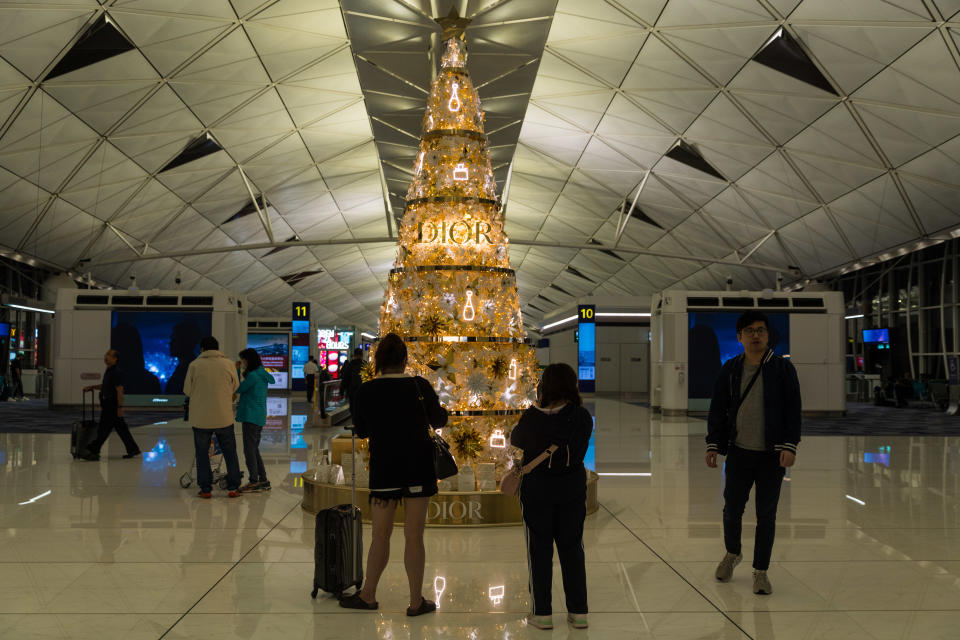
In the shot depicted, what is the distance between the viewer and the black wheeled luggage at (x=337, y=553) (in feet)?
17.0

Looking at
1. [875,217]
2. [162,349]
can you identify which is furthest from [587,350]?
[162,349]

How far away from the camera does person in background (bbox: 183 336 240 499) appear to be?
353 inches

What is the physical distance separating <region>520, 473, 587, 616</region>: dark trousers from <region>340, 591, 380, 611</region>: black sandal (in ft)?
3.27

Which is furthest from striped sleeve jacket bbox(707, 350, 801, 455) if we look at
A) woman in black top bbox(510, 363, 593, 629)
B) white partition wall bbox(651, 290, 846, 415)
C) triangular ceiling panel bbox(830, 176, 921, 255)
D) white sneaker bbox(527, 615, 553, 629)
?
triangular ceiling panel bbox(830, 176, 921, 255)

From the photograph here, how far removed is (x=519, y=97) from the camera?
24094 millimetres

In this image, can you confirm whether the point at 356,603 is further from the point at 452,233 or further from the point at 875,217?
the point at 875,217

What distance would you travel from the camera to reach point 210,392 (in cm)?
899

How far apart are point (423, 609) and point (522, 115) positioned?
22081mm

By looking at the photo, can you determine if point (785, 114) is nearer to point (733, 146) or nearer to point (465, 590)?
point (733, 146)

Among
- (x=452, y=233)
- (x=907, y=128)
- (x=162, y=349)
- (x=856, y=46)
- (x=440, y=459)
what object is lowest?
(x=440, y=459)

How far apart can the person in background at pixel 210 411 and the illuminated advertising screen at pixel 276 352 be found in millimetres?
28895

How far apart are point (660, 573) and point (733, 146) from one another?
2055 centimetres

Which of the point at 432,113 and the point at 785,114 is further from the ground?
the point at 785,114

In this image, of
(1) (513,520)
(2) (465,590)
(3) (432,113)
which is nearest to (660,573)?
(2) (465,590)
